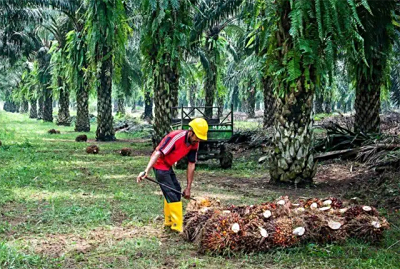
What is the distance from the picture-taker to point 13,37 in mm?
28469

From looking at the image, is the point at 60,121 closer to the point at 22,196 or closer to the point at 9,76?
the point at 9,76

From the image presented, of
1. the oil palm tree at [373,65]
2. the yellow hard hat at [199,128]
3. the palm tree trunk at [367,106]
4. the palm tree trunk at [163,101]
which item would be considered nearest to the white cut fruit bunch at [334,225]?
→ the yellow hard hat at [199,128]

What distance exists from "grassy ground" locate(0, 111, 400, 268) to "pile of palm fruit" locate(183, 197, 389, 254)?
110 millimetres

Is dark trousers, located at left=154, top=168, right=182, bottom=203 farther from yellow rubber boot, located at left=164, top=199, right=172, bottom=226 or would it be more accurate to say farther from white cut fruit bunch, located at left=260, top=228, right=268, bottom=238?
white cut fruit bunch, located at left=260, top=228, right=268, bottom=238

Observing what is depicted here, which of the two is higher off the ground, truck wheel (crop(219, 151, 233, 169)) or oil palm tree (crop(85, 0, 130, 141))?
oil palm tree (crop(85, 0, 130, 141))

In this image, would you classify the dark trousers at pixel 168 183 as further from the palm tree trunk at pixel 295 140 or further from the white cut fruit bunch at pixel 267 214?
the palm tree trunk at pixel 295 140

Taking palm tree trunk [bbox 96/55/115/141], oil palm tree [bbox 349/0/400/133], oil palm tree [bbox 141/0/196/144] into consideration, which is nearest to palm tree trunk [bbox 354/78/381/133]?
oil palm tree [bbox 349/0/400/133]

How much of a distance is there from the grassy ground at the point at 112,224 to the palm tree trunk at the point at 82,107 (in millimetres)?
12301

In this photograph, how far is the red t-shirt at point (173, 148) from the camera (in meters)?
5.77

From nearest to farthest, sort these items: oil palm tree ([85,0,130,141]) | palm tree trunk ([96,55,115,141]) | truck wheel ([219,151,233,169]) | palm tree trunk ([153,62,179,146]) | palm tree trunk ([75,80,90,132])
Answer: truck wheel ([219,151,233,169]) < palm tree trunk ([153,62,179,146]) < oil palm tree ([85,0,130,141]) < palm tree trunk ([96,55,115,141]) < palm tree trunk ([75,80,90,132])

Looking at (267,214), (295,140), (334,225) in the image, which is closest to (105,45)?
(295,140)

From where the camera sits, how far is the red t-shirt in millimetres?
5770

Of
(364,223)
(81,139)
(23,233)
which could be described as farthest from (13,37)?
(364,223)

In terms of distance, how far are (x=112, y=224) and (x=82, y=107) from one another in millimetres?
18304
